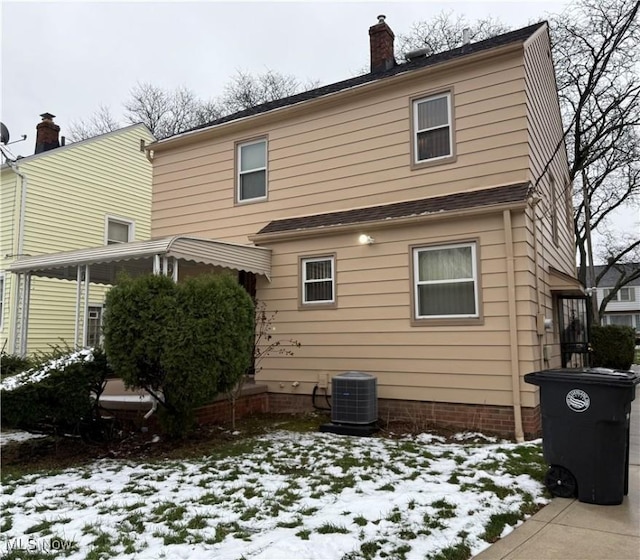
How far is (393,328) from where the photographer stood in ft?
25.6

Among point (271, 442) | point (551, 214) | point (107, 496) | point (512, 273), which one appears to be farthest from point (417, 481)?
point (551, 214)

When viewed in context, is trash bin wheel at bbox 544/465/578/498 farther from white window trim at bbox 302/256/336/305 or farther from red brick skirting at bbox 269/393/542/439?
white window trim at bbox 302/256/336/305

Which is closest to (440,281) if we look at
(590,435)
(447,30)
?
(590,435)

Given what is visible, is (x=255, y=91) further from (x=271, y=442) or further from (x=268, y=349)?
(x=271, y=442)

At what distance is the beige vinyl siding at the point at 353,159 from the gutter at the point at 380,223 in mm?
722

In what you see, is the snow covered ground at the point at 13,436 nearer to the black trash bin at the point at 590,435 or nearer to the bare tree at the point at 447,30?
the black trash bin at the point at 590,435

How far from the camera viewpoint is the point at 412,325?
7629 mm

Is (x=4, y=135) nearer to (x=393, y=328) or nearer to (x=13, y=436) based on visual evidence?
(x=13, y=436)

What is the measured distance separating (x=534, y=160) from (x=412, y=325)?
11.1 ft

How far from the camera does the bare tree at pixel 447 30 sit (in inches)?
850

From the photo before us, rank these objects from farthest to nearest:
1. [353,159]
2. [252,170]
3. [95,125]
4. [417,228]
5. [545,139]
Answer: [95,125]
[252,170]
[545,139]
[353,159]
[417,228]

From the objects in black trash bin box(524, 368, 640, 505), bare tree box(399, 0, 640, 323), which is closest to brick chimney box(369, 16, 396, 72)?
bare tree box(399, 0, 640, 323)

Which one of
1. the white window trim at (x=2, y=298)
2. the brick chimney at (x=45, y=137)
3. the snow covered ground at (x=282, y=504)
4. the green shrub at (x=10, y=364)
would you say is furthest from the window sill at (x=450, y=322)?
the brick chimney at (x=45, y=137)

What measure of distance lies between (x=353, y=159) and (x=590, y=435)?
20.2 ft
